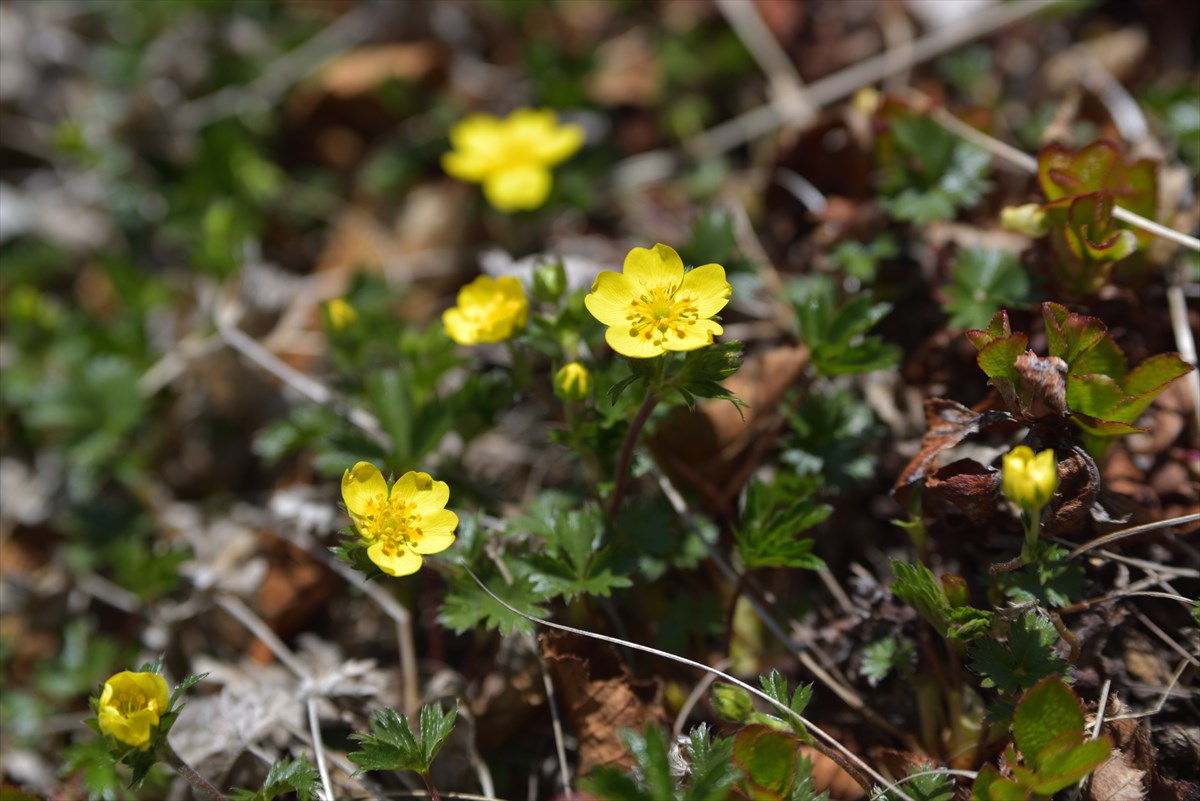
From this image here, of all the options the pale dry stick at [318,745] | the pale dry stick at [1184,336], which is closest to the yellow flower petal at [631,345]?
the pale dry stick at [318,745]

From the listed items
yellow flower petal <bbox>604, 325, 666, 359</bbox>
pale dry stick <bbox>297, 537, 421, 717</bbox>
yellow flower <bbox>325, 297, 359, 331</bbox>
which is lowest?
pale dry stick <bbox>297, 537, 421, 717</bbox>

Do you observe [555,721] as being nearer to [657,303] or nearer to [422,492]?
[422,492]

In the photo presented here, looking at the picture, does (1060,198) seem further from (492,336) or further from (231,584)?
(231,584)

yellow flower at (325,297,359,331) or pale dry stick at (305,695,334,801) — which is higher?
yellow flower at (325,297,359,331)

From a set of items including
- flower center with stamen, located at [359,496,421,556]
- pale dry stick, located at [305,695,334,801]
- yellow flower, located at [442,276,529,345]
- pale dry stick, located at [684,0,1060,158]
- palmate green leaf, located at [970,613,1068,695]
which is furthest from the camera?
pale dry stick, located at [684,0,1060,158]

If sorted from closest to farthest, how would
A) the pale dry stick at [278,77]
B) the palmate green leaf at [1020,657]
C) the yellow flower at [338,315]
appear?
the palmate green leaf at [1020,657], the yellow flower at [338,315], the pale dry stick at [278,77]

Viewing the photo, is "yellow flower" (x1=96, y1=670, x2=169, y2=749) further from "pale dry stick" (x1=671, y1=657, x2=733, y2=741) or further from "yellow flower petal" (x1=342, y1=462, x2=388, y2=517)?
"pale dry stick" (x1=671, y1=657, x2=733, y2=741)

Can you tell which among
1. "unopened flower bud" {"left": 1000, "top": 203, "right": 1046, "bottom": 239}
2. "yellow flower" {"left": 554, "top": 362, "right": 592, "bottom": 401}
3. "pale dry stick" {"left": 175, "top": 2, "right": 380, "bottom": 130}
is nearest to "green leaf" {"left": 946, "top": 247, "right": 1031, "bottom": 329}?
"unopened flower bud" {"left": 1000, "top": 203, "right": 1046, "bottom": 239}

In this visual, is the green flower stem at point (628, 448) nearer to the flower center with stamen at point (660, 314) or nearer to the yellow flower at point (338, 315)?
the flower center with stamen at point (660, 314)
